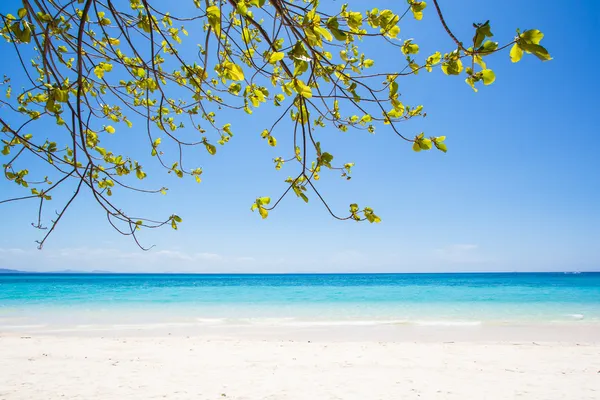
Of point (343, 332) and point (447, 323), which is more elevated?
point (343, 332)

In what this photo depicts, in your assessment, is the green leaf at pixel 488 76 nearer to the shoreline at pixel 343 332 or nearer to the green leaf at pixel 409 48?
the green leaf at pixel 409 48

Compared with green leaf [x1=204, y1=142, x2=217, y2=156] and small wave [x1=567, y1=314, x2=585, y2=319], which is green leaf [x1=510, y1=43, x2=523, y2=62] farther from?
small wave [x1=567, y1=314, x2=585, y2=319]

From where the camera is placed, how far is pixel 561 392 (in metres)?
5.25

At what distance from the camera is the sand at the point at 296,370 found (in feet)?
17.0

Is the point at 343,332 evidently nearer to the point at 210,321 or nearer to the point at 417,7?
the point at 210,321

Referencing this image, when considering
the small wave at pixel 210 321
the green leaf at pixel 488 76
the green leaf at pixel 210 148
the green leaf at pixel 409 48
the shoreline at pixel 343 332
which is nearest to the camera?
the green leaf at pixel 488 76

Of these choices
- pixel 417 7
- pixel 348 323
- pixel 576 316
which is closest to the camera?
pixel 417 7

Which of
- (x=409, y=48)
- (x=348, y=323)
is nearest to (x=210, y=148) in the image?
(x=409, y=48)

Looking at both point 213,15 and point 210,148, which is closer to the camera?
point 213,15

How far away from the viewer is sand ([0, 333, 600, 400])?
17.0 feet

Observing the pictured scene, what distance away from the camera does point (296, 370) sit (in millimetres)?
6316

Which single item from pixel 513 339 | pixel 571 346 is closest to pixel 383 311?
pixel 513 339

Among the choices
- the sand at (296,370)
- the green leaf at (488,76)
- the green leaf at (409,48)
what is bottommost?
the sand at (296,370)

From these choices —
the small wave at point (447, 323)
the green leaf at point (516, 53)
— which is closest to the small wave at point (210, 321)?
the small wave at point (447, 323)
